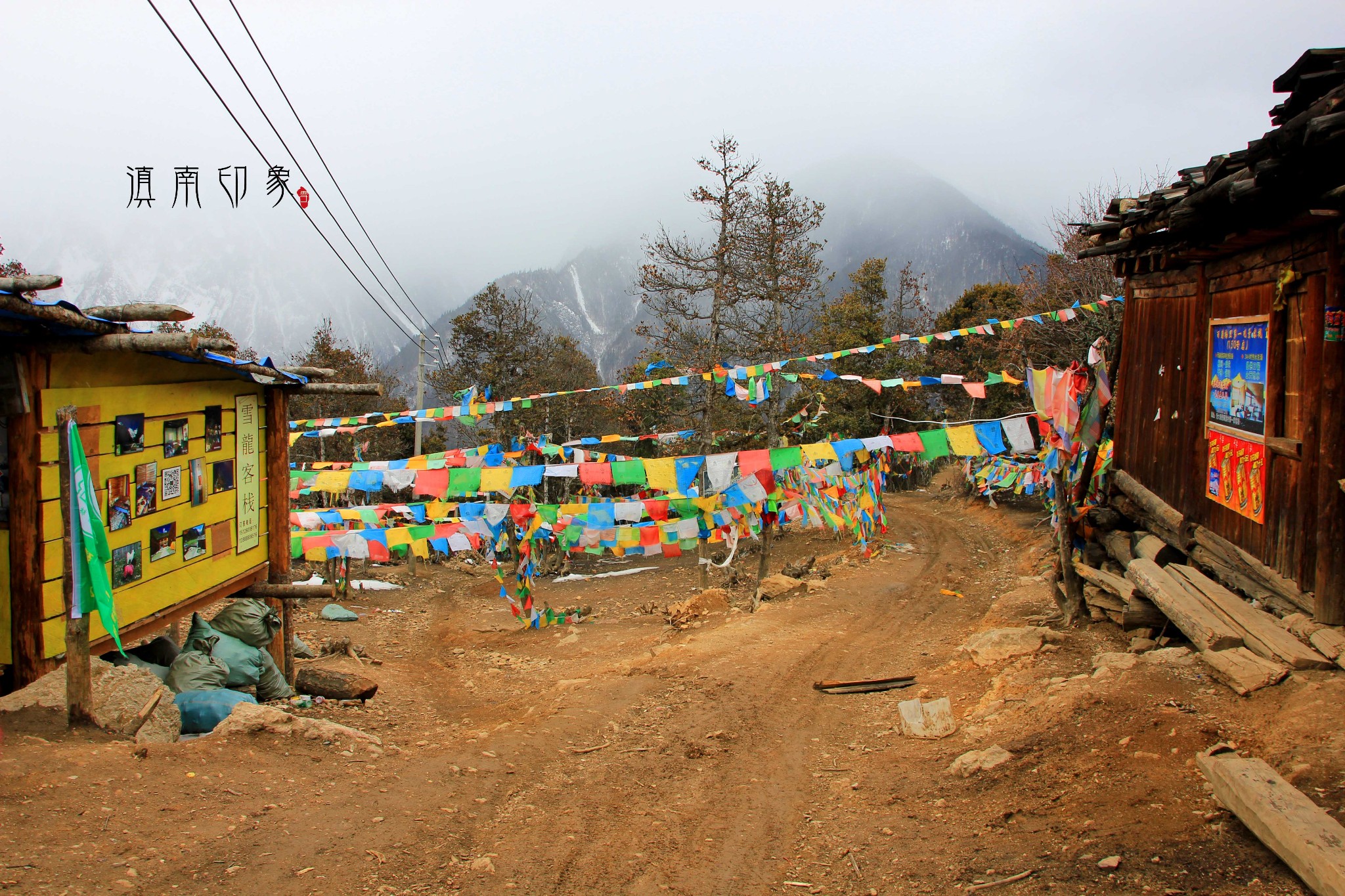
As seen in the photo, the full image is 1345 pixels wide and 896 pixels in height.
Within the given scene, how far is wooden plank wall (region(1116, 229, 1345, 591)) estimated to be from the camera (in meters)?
5.68

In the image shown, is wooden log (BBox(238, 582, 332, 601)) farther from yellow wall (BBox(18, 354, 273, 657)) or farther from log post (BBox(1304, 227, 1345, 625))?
log post (BBox(1304, 227, 1345, 625))

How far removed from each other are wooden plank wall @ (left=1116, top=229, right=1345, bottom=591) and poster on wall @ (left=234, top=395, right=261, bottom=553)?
8948 mm

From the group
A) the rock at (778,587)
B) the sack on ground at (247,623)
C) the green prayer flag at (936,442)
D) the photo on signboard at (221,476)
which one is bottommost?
the rock at (778,587)

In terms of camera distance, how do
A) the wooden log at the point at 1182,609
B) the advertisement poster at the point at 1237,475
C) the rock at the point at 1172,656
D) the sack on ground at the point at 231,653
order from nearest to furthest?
the wooden log at the point at 1182,609
the rock at the point at 1172,656
the advertisement poster at the point at 1237,475
the sack on ground at the point at 231,653

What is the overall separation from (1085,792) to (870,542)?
592 inches

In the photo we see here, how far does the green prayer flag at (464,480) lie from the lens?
38.5 feet

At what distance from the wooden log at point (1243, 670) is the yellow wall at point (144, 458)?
7.96 meters

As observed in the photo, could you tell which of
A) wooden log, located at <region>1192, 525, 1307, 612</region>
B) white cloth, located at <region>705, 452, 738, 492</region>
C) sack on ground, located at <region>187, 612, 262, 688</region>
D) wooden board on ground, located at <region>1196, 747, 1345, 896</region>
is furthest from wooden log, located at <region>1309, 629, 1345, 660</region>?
sack on ground, located at <region>187, 612, 262, 688</region>

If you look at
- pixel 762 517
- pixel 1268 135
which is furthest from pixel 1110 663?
pixel 762 517

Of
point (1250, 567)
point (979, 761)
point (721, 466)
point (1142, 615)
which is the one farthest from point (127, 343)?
point (1250, 567)

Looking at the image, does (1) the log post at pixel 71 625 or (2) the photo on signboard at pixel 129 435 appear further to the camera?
(2) the photo on signboard at pixel 129 435

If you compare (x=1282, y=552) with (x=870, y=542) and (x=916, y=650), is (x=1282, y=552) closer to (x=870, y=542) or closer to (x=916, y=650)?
(x=916, y=650)

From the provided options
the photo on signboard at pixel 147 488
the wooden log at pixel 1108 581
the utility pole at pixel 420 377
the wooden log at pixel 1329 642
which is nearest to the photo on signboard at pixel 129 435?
the photo on signboard at pixel 147 488

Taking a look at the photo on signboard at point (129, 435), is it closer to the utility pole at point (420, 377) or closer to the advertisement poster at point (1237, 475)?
the advertisement poster at point (1237, 475)
